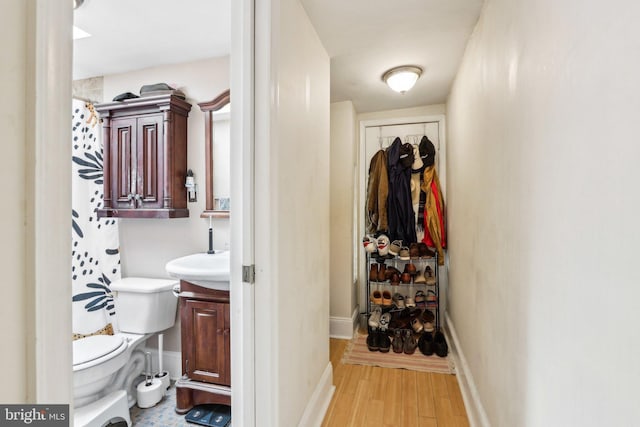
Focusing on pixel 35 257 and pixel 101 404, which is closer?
pixel 35 257

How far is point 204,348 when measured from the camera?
1.83 m

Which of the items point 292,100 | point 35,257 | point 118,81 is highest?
point 118,81

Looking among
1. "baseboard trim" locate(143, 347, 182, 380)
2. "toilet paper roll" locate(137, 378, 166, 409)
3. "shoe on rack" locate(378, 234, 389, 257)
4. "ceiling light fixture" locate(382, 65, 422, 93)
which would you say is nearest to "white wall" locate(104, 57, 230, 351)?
"baseboard trim" locate(143, 347, 182, 380)

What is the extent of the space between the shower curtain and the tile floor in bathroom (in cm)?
68

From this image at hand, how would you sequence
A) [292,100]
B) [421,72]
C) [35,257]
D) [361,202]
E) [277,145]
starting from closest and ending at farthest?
[35,257]
[277,145]
[292,100]
[421,72]
[361,202]

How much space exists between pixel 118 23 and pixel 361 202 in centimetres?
244

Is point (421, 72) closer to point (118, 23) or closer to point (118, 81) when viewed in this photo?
point (118, 23)

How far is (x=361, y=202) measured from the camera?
10.8ft

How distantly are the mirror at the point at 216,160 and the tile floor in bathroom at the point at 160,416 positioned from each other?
4.19 feet

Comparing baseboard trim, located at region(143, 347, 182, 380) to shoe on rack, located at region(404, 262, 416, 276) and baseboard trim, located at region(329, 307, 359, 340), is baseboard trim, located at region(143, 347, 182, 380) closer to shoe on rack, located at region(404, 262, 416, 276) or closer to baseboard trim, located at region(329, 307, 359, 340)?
baseboard trim, located at region(329, 307, 359, 340)

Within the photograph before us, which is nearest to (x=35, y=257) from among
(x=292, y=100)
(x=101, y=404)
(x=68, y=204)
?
(x=68, y=204)

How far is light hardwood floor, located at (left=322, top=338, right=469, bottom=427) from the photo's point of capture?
179 cm

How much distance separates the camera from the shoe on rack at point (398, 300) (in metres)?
2.98

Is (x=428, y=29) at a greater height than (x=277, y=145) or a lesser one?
greater
